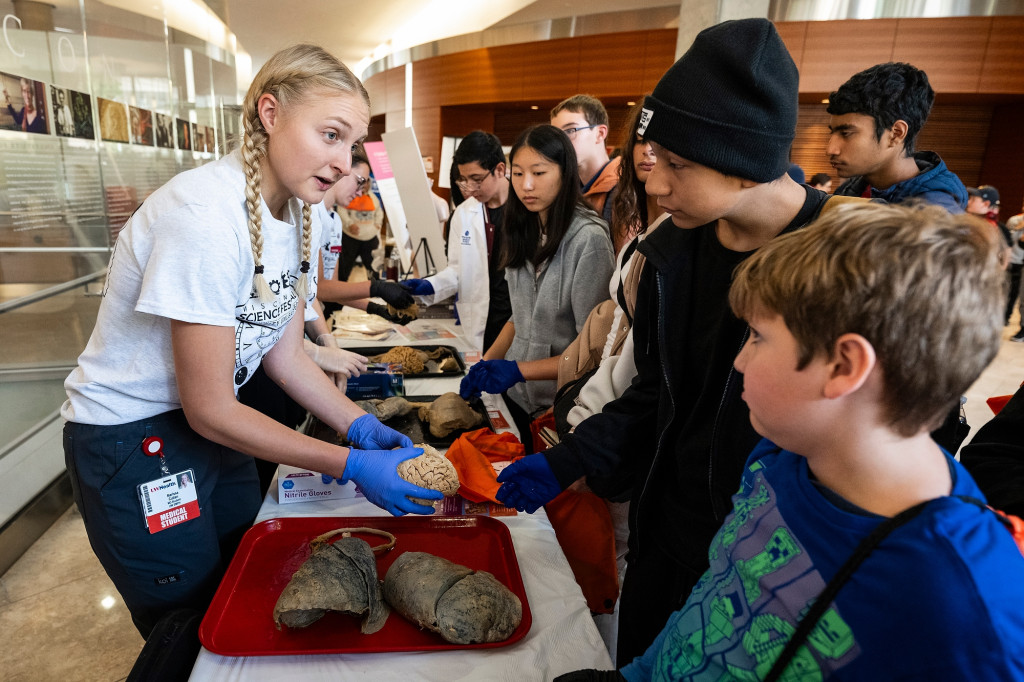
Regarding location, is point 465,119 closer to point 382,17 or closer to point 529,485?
point 382,17

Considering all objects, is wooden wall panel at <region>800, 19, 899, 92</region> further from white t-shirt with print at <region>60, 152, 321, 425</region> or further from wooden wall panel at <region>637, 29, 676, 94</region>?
white t-shirt with print at <region>60, 152, 321, 425</region>

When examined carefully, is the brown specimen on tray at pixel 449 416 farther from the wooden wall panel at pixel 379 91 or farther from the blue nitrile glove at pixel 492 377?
the wooden wall panel at pixel 379 91

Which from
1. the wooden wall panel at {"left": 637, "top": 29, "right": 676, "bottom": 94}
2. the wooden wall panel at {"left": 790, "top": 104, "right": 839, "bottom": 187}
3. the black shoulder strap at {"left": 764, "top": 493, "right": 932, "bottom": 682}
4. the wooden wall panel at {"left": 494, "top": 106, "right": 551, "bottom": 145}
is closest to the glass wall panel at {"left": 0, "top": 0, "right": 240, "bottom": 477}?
the black shoulder strap at {"left": 764, "top": 493, "right": 932, "bottom": 682}

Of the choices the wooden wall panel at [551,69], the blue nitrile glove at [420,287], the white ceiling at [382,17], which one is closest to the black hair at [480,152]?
the blue nitrile glove at [420,287]

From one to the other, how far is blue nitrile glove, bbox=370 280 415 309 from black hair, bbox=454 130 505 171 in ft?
2.55

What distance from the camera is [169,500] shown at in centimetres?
121

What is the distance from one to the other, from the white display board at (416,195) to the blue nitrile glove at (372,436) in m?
2.70

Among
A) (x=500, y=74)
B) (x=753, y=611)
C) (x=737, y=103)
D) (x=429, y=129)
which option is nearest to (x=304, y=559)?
(x=753, y=611)

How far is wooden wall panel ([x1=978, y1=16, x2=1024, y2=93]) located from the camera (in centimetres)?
715

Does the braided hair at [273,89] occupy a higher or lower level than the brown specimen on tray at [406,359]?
higher

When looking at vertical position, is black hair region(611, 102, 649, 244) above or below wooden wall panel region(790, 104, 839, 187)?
below

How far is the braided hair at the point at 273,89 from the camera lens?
45.3 inches

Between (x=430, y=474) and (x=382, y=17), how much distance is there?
40.7 feet

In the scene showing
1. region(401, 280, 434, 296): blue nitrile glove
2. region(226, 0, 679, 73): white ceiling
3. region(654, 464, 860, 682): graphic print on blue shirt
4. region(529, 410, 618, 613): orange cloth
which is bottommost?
region(529, 410, 618, 613): orange cloth
